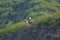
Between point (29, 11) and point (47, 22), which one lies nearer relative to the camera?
point (47, 22)

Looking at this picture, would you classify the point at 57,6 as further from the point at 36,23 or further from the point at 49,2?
the point at 36,23

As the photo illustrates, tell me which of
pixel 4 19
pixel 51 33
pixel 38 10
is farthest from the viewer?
pixel 38 10

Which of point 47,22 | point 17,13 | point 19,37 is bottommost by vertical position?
point 17,13

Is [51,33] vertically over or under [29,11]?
over

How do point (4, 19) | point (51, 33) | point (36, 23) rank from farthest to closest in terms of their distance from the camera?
point (4, 19) → point (36, 23) → point (51, 33)

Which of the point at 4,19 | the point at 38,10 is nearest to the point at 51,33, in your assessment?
the point at 4,19

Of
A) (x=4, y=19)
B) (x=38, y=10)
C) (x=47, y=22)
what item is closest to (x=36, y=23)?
(x=47, y=22)
